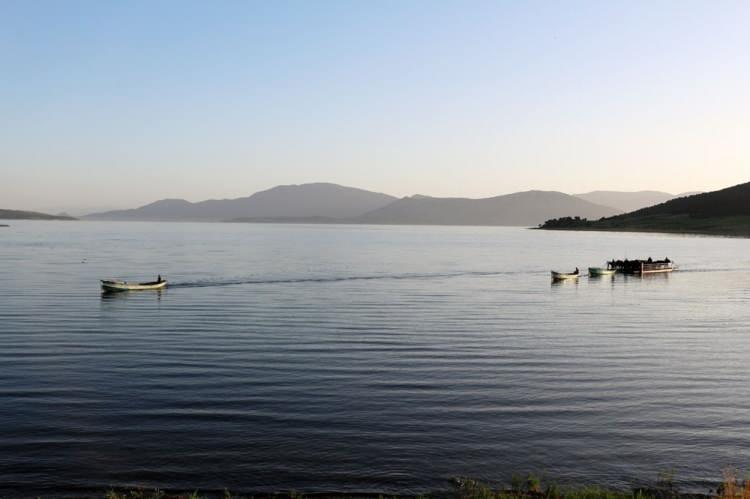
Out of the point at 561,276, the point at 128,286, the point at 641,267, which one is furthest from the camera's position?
the point at 641,267

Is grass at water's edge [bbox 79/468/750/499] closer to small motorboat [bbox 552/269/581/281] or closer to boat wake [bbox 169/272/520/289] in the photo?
boat wake [bbox 169/272/520/289]

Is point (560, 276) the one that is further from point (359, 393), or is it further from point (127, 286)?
point (359, 393)

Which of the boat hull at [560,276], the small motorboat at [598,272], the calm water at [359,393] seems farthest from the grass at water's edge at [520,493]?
the small motorboat at [598,272]

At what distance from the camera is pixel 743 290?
9231 cm

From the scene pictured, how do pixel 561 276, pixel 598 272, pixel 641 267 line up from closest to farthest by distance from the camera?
1. pixel 561 276
2. pixel 598 272
3. pixel 641 267

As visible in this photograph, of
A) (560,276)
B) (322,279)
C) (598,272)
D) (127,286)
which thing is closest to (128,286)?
(127,286)

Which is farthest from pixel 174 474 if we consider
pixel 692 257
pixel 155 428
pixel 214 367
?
pixel 692 257

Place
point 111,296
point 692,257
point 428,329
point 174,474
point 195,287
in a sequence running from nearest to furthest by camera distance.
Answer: point 174,474 → point 428,329 → point 111,296 → point 195,287 → point 692,257

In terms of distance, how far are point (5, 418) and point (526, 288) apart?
7453 cm

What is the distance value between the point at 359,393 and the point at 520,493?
1324cm

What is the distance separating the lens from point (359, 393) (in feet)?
104

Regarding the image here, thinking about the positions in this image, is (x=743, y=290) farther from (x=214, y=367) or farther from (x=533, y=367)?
(x=214, y=367)

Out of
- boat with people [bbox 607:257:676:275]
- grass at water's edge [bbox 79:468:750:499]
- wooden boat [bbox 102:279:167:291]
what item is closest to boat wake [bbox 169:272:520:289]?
wooden boat [bbox 102:279:167:291]

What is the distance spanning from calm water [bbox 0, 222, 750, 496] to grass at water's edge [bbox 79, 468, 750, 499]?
703 mm
